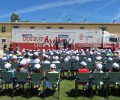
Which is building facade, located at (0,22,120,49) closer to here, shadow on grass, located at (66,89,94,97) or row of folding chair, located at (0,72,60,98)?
shadow on grass, located at (66,89,94,97)

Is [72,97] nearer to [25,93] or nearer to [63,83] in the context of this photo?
[25,93]

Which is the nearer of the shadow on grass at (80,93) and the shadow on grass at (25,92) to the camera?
the shadow on grass at (25,92)

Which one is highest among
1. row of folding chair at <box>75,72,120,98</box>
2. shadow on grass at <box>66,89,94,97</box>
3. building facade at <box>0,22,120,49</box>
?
building facade at <box>0,22,120,49</box>

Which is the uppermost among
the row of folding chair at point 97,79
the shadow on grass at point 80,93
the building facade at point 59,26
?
the building facade at point 59,26

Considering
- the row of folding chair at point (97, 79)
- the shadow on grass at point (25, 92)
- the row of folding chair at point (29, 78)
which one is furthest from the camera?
the shadow on grass at point (25, 92)

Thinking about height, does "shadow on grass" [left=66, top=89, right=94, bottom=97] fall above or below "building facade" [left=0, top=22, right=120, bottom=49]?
below

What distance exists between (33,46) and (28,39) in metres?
1.13

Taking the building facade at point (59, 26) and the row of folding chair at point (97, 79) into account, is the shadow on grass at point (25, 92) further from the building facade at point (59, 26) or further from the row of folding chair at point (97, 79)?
the building facade at point (59, 26)

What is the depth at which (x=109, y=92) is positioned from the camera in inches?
535

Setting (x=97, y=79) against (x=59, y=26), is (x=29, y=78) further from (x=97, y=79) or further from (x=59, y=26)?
(x=59, y=26)

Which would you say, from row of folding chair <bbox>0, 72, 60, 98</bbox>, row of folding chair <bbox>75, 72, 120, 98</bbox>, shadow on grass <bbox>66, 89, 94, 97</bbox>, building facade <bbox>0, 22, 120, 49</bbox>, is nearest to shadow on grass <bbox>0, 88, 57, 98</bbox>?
row of folding chair <bbox>0, 72, 60, 98</bbox>

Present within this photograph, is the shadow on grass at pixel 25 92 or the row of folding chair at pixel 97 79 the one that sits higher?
the row of folding chair at pixel 97 79

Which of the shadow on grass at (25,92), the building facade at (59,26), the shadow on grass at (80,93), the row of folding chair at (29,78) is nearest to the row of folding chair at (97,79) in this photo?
the shadow on grass at (80,93)

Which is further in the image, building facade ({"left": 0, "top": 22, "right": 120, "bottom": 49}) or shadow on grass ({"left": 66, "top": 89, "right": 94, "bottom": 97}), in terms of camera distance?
building facade ({"left": 0, "top": 22, "right": 120, "bottom": 49})
